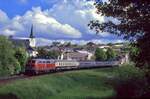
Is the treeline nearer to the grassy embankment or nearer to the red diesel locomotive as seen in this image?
the red diesel locomotive

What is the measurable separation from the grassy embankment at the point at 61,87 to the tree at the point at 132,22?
23.6 m

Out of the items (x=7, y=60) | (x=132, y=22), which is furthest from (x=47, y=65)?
(x=132, y=22)

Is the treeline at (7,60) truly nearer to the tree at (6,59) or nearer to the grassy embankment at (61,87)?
the tree at (6,59)

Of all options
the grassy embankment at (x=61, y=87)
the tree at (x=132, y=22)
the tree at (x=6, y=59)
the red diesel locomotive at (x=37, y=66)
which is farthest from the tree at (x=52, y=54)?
the tree at (x=132, y=22)

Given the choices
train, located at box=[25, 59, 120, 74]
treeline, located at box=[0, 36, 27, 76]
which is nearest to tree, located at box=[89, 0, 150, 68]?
train, located at box=[25, 59, 120, 74]

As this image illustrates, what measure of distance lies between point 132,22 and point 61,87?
4585 cm

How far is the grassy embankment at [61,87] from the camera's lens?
44812 mm

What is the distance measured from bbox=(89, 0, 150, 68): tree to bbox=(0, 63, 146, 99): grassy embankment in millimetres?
23638

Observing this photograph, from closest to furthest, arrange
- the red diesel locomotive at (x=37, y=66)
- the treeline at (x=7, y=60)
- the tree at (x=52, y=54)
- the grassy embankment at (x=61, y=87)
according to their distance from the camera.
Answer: the grassy embankment at (x=61, y=87), the red diesel locomotive at (x=37, y=66), the treeline at (x=7, y=60), the tree at (x=52, y=54)

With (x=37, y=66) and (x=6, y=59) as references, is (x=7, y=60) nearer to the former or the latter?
(x=6, y=59)

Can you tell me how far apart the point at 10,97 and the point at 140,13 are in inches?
1025

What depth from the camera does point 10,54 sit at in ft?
295

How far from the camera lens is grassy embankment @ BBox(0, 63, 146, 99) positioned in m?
44.8

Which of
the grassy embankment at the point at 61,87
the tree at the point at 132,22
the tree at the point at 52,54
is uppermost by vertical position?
the tree at the point at 52,54
